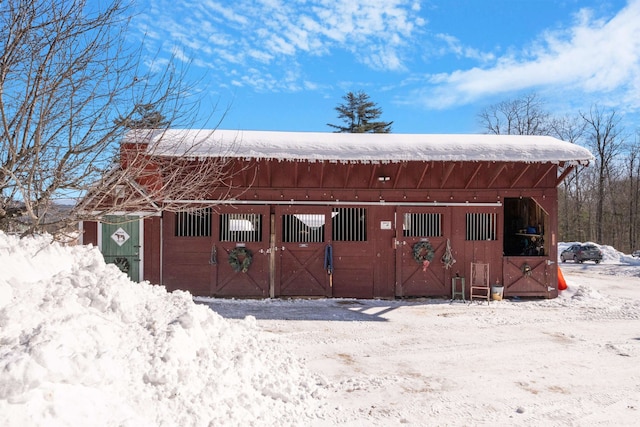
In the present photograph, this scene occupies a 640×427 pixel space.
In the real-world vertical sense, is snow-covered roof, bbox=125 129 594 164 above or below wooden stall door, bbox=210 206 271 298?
above

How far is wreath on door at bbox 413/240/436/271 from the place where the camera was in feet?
33.4

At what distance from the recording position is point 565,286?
37.1ft

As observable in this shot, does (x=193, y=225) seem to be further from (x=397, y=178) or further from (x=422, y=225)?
(x=422, y=225)

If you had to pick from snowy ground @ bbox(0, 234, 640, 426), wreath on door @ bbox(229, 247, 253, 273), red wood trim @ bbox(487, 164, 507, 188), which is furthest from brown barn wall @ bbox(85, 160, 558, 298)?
snowy ground @ bbox(0, 234, 640, 426)

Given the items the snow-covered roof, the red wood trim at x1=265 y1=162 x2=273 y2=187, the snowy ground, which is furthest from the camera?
the red wood trim at x1=265 y1=162 x2=273 y2=187

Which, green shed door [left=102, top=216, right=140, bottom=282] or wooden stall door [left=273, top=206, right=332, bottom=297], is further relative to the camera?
wooden stall door [left=273, top=206, right=332, bottom=297]

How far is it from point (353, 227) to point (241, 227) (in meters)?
2.98

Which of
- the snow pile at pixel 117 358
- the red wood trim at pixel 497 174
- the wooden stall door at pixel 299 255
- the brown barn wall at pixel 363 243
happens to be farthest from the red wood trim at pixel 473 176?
the snow pile at pixel 117 358

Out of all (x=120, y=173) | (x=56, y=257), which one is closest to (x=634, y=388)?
(x=120, y=173)

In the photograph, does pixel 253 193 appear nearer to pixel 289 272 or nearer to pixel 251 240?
pixel 251 240

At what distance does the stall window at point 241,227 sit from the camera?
10.1 meters

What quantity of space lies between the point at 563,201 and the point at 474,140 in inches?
1187

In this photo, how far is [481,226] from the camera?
34.4 ft

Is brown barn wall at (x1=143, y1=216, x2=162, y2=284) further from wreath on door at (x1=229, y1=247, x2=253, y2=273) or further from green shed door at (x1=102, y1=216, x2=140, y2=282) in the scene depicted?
wreath on door at (x1=229, y1=247, x2=253, y2=273)
